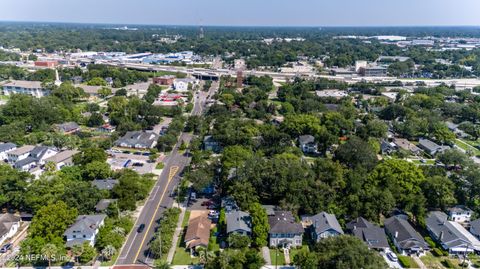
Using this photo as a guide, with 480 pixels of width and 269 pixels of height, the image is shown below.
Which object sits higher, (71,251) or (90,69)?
(90,69)

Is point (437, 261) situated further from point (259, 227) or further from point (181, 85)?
point (181, 85)

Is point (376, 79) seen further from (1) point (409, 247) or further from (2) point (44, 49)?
(2) point (44, 49)

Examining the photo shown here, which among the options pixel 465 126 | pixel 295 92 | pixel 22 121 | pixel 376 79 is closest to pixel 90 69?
pixel 22 121

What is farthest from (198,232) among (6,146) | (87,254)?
(6,146)

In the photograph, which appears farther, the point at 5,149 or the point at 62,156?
the point at 5,149

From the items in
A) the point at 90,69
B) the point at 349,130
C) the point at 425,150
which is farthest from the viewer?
the point at 90,69

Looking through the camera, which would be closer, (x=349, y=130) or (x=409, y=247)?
(x=409, y=247)

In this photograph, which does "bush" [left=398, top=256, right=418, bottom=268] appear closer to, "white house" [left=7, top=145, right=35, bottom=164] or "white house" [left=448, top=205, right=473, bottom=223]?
"white house" [left=448, top=205, right=473, bottom=223]
